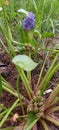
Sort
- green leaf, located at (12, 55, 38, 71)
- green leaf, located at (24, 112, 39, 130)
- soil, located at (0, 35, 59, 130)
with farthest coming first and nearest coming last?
soil, located at (0, 35, 59, 130)
green leaf, located at (24, 112, 39, 130)
green leaf, located at (12, 55, 38, 71)

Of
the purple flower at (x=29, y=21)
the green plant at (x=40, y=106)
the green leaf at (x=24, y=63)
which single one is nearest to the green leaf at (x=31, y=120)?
the green plant at (x=40, y=106)

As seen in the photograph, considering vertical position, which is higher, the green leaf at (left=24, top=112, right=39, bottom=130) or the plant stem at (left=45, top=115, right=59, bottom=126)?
the green leaf at (left=24, top=112, right=39, bottom=130)

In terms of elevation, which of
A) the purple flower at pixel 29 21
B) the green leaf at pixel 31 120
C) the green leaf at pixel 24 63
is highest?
the purple flower at pixel 29 21

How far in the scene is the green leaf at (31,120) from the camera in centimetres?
94

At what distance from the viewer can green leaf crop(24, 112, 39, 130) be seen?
3.07ft

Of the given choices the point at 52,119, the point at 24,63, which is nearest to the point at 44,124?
the point at 52,119

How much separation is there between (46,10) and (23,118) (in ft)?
2.91

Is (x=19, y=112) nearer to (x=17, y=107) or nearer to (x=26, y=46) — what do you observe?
(x=17, y=107)

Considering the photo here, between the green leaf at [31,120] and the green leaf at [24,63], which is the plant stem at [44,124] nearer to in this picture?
the green leaf at [31,120]

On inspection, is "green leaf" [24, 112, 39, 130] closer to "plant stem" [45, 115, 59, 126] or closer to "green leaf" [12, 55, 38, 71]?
"plant stem" [45, 115, 59, 126]

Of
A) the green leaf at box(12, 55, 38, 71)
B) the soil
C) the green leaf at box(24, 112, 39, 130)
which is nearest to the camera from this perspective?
the green leaf at box(12, 55, 38, 71)

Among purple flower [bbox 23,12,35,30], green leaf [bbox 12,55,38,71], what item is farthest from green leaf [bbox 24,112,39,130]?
purple flower [bbox 23,12,35,30]

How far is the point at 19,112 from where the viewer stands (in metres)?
1.08

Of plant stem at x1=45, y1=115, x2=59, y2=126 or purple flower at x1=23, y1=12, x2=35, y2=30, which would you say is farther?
purple flower at x1=23, y1=12, x2=35, y2=30
